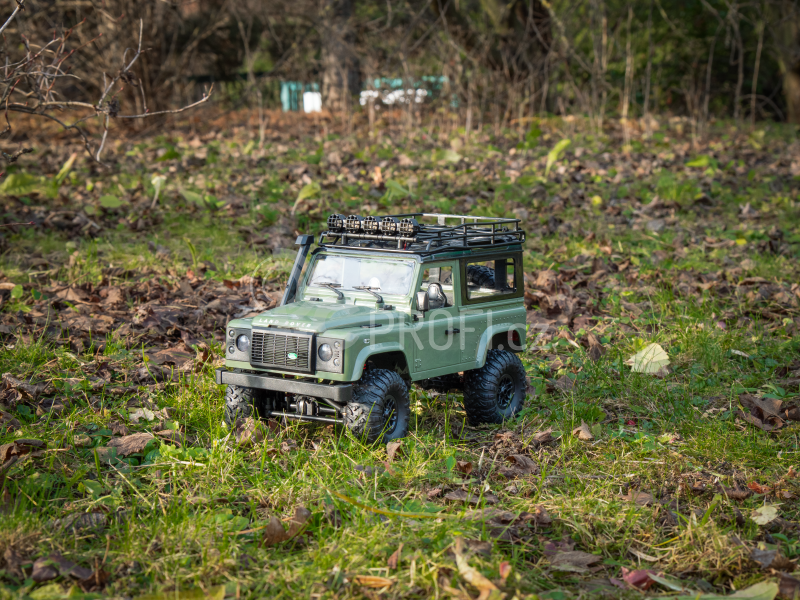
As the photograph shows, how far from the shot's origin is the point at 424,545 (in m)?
4.08

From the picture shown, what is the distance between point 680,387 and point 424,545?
3274mm

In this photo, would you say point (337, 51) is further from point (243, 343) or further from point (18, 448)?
point (18, 448)

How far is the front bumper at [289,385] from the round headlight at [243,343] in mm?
163

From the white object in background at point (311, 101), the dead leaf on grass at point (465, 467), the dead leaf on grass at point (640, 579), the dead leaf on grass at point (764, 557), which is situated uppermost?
the white object in background at point (311, 101)

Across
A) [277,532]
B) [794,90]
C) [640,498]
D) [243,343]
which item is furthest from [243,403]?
[794,90]

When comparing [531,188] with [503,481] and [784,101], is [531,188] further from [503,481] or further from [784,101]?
[784,101]

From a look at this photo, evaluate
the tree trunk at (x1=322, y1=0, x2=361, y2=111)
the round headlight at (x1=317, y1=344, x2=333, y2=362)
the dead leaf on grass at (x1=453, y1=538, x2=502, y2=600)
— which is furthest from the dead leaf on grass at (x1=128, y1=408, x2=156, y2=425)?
the tree trunk at (x1=322, y1=0, x2=361, y2=111)

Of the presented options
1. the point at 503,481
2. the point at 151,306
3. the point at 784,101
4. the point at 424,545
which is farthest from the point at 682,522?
the point at 784,101

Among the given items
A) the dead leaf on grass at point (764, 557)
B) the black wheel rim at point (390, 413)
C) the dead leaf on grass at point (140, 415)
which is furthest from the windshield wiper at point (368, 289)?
the dead leaf on grass at point (764, 557)

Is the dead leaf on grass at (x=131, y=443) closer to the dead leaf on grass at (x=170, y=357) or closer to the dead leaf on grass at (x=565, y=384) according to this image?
the dead leaf on grass at (x=170, y=357)

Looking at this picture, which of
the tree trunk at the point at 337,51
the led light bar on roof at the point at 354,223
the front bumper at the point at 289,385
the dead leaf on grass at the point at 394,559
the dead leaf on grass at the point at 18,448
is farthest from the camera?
the tree trunk at the point at 337,51

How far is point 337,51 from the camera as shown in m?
18.9

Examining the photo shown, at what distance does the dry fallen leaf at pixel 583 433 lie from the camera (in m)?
5.51

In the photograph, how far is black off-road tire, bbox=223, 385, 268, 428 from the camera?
5.39 metres
